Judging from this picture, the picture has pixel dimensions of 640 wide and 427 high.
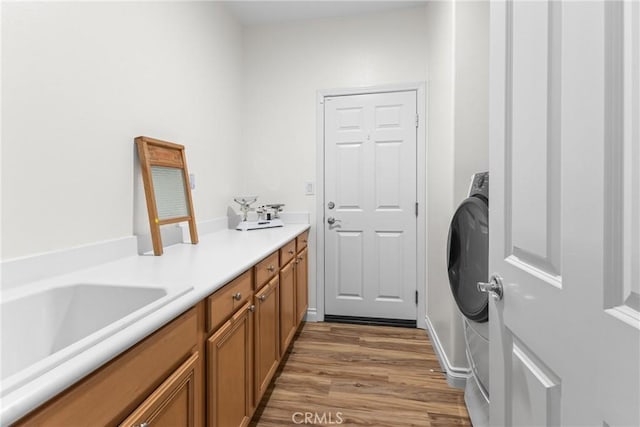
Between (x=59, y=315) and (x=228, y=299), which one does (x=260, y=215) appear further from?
(x=59, y=315)

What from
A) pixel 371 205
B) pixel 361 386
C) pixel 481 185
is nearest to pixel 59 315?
pixel 361 386

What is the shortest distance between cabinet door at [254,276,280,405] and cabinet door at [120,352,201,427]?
1.84ft

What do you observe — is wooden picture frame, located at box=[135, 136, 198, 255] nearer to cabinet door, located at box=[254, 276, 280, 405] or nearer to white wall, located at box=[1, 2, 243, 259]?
white wall, located at box=[1, 2, 243, 259]

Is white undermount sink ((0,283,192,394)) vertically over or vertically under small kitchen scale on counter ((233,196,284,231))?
under

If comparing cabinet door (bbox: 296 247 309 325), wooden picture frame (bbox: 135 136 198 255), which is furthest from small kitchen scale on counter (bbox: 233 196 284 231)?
wooden picture frame (bbox: 135 136 198 255)

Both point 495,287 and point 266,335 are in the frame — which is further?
point 266,335

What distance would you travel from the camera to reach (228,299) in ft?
4.01

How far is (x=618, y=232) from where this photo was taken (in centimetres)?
49

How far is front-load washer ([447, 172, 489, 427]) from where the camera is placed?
1.35m

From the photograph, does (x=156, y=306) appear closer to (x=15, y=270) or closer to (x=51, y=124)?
(x=15, y=270)

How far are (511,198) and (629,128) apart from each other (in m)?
0.40

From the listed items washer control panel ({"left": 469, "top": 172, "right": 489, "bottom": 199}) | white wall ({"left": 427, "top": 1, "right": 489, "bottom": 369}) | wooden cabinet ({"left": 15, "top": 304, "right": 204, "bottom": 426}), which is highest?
white wall ({"left": 427, "top": 1, "right": 489, "bottom": 369})

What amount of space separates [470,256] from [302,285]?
4.99 feet

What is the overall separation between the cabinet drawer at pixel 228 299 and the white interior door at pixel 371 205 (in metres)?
1.56
